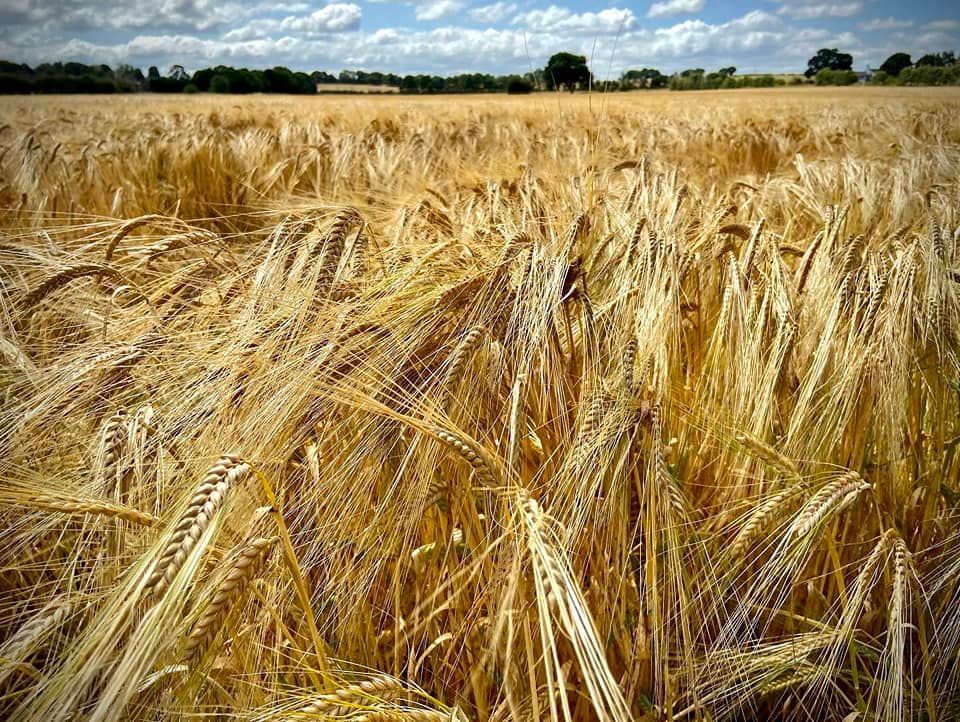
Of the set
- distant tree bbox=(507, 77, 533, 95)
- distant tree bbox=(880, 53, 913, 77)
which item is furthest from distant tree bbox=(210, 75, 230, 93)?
distant tree bbox=(880, 53, 913, 77)

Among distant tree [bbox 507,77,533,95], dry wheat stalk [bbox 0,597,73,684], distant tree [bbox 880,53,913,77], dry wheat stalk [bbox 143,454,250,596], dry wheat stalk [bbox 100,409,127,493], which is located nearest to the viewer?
dry wheat stalk [bbox 143,454,250,596]

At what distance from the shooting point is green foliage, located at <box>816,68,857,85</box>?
40.2 metres

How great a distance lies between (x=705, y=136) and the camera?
634cm

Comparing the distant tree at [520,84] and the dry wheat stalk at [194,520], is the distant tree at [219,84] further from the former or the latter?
the dry wheat stalk at [194,520]

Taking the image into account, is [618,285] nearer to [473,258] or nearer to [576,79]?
[473,258]

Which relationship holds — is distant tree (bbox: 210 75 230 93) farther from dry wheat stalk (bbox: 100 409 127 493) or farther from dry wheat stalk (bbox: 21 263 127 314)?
dry wheat stalk (bbox: 100 409 127 493)

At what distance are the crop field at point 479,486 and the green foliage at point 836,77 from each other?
1930 inches

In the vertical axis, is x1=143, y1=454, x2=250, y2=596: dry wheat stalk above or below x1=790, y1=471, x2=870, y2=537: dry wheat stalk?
above

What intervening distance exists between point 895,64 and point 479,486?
44.1 metres

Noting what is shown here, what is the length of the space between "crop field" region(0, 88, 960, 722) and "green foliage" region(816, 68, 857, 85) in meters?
49.0

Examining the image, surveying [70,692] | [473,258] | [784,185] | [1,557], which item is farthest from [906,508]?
[784,185]

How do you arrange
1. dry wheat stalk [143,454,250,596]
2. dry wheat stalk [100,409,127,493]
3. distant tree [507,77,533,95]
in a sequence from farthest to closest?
distant tree [507,77,533,95] < dry wheat stalk [100,409,127,493] < dry wheat stalk [143,454,250,596]

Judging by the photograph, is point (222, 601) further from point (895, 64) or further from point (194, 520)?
point (895, 64)

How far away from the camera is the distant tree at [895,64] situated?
32984 millimetres
